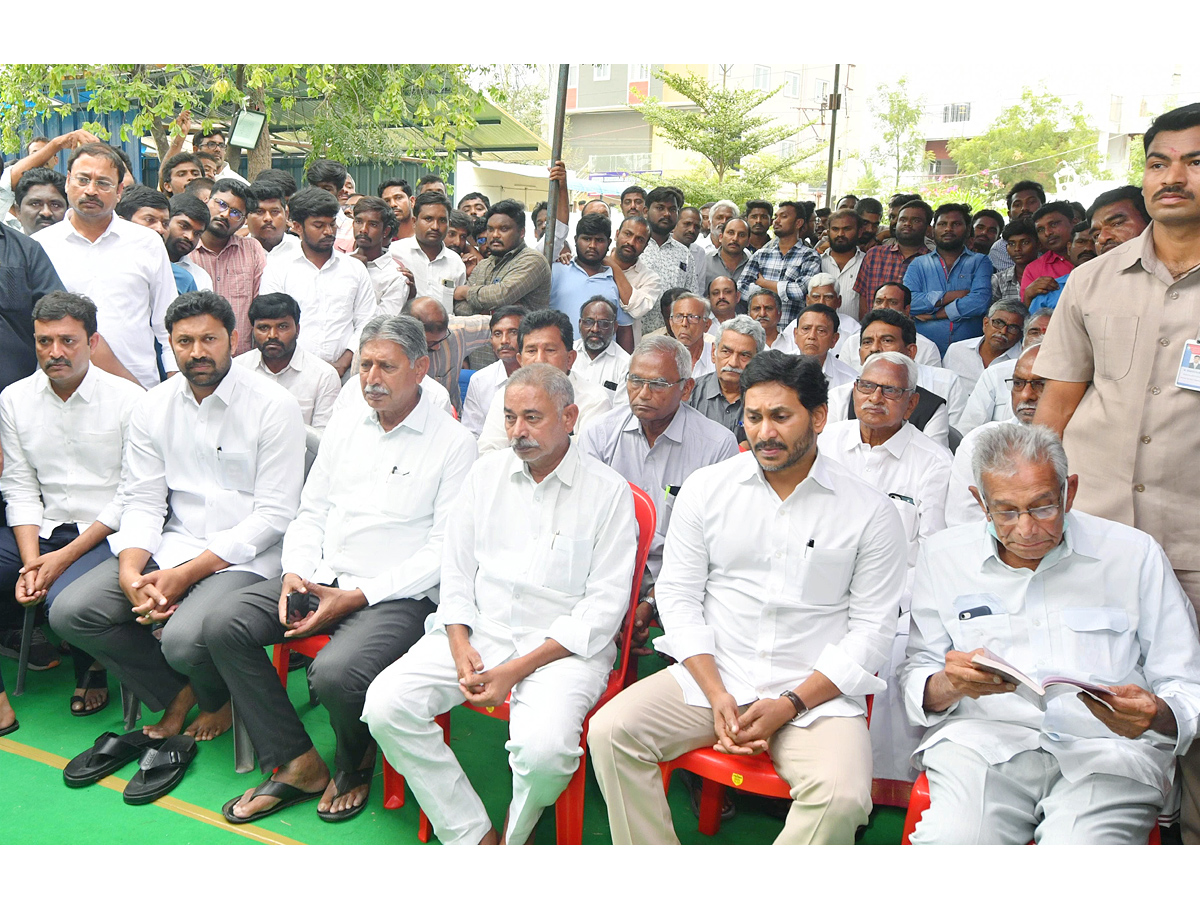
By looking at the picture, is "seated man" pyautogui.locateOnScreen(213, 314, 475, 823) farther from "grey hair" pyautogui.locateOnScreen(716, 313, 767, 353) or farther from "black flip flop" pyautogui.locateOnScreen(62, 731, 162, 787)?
"grey hair" pyautogui.locateOnScreen(716, 313, 767, 353)

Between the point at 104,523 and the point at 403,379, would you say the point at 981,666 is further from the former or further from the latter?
the point at 104,523

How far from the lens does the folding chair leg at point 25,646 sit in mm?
3877

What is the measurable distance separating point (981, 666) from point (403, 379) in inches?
90.1

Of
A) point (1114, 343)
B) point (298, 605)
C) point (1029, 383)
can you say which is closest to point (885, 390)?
point (1029, 383)

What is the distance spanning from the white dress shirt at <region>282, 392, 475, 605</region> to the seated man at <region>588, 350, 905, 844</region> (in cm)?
96

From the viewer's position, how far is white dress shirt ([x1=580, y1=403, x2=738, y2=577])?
13.1 feet

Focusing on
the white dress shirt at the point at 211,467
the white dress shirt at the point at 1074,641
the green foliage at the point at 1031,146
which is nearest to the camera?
the white dress shirt at the point at 1074,641

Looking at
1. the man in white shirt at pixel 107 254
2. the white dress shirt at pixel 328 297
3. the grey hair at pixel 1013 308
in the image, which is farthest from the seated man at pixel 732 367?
the man in white shirt at pixel 107 254

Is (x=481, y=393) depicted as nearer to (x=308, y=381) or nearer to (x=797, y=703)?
(x=308, y=381)

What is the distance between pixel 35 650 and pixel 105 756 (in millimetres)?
1155

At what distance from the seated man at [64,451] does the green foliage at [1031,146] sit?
71.0 ft

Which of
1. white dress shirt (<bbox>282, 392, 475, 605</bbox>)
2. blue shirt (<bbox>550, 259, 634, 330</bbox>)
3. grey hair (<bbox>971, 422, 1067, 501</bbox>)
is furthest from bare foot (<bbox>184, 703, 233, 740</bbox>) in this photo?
blue shirt (<bbox>550, 259, 634, 330</bbox>)

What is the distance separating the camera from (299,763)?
325cm

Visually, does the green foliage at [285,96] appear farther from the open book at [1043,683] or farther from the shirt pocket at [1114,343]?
the open book at [1043,683]
